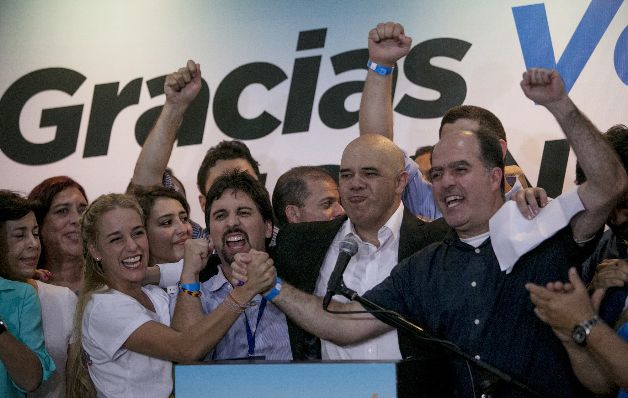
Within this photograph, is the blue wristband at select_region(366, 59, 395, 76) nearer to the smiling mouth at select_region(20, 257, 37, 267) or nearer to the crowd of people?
the crowd of people

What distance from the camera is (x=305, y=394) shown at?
2611 millimetres

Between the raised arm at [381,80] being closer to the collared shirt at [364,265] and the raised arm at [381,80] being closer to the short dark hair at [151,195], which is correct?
the collared shirt at [364,265]

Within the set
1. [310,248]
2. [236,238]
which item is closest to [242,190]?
[236,238]

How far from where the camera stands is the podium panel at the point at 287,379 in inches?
101

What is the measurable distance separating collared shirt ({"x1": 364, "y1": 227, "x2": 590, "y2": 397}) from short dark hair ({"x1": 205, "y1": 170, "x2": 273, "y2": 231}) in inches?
33.6

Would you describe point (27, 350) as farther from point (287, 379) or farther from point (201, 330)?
point (287, 379)

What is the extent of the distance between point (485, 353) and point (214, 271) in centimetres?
129

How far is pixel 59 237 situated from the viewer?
4680 mm

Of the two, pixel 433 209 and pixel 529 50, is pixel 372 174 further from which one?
pixel 529 50

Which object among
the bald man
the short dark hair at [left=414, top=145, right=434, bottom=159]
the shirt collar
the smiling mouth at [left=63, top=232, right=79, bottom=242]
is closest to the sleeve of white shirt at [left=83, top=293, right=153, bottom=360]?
the bald man

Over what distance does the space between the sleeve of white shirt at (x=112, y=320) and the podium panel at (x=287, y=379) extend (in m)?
0.92

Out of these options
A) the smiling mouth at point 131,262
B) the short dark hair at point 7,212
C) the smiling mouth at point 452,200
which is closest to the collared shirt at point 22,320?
the short dark hair at point 7,212

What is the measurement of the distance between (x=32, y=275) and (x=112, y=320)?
2.36 feet

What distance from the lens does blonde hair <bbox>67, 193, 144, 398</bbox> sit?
3.75m
